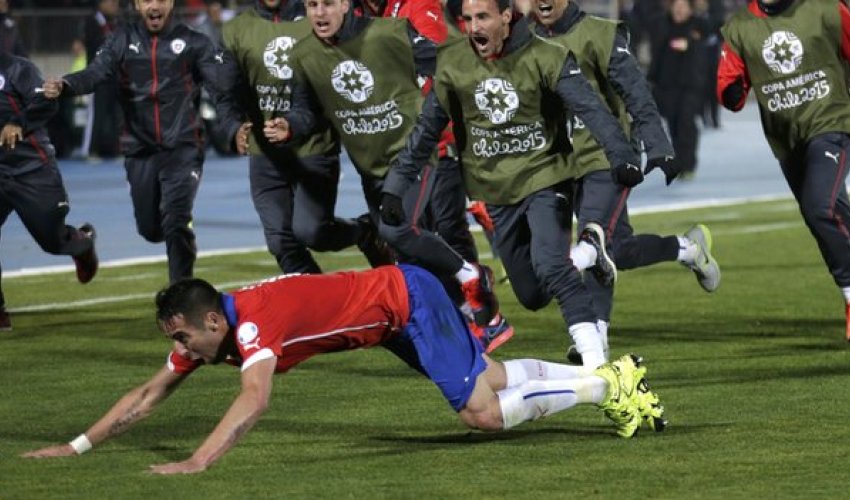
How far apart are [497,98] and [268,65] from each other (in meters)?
2.54

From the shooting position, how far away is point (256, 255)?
1812 centimetres

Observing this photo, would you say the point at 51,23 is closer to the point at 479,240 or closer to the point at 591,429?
the point at 479,240

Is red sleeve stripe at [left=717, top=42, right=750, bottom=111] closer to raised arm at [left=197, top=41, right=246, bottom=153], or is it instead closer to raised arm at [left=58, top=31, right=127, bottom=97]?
raised arm at [left=197, top=41, right=246, bottom=153]

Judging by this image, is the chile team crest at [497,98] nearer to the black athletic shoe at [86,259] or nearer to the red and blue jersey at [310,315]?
the red and blue jersey at [310,315]

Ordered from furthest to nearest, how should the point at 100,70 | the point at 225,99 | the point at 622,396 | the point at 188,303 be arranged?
the point at 100,70 → the point at 225,99 → the point at 622,396 → the point at 188,303

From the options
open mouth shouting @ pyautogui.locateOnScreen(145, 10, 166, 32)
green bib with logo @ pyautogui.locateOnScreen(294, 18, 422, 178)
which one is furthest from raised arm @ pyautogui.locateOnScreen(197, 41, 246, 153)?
open mouth shouting @ pyautogui.locateOnScreen(145, 10, 166, 32)

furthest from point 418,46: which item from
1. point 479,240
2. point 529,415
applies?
point 479,240

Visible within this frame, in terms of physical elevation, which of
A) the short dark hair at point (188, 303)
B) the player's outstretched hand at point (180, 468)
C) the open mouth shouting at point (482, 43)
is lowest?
the player's outstretched hand at point (180, 468)

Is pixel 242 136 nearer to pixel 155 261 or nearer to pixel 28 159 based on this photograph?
pixel 28 159

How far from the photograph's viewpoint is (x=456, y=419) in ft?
32.2

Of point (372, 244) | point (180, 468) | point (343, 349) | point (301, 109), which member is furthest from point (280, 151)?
point (180, 468)

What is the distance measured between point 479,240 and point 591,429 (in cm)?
966

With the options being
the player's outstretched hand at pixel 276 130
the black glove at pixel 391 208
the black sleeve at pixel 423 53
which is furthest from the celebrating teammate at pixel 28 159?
the black glove at pixel 391 208

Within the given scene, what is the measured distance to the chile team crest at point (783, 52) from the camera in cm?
1184
